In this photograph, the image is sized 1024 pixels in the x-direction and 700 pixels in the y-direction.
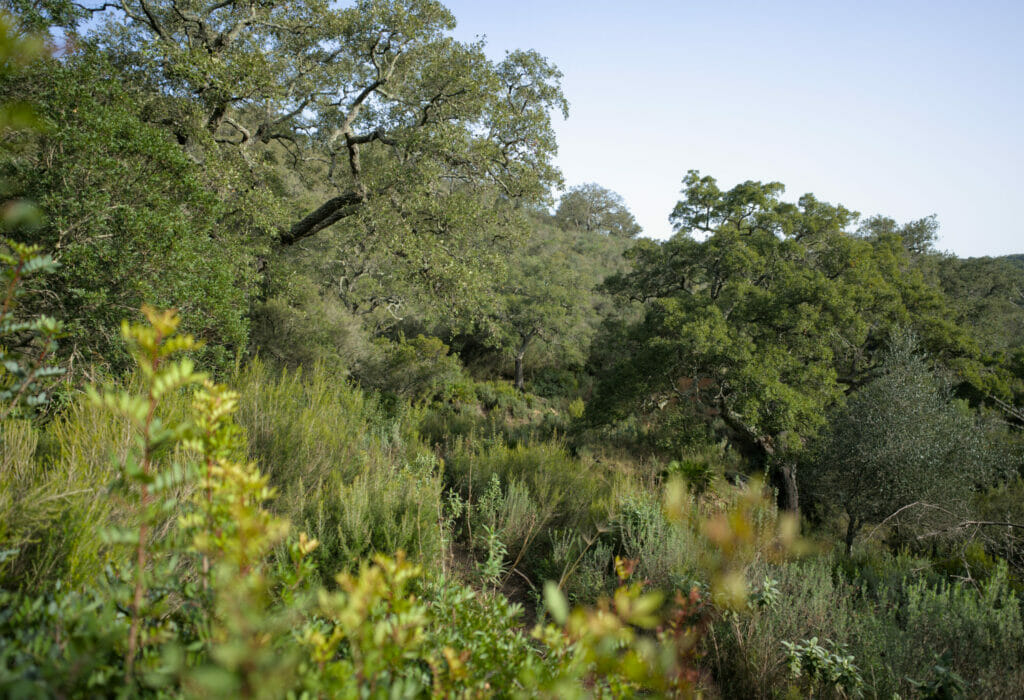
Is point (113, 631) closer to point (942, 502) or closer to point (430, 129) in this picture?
point (430, 129)

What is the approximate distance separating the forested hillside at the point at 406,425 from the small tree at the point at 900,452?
2.3 inches

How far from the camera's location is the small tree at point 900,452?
7.53 meters

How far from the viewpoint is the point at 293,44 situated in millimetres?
8047

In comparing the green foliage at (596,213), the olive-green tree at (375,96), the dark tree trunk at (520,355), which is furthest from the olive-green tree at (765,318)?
the green foliage at (596,213)

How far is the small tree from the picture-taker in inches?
296

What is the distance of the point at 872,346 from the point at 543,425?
26.8 ft

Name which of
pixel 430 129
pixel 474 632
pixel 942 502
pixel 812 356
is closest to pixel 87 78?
pixel 430 129

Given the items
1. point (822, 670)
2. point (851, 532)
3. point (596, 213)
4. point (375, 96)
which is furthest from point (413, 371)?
point (596, 213)

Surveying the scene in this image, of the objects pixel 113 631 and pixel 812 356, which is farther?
pixel 812 356

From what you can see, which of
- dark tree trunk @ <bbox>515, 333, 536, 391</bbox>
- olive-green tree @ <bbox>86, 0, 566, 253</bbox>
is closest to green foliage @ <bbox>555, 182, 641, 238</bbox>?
dark tree trunk @ <bbox>515, 333, 536, 391</bbox>

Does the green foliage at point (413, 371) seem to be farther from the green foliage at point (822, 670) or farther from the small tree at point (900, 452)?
the green foliage at point (822, 670)

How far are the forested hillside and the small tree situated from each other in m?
0.06

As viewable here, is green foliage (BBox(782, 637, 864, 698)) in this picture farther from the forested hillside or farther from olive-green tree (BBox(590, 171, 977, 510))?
olive-green tree (BBox(590, 171, 977, 510))

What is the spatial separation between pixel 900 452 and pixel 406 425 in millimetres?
8061
